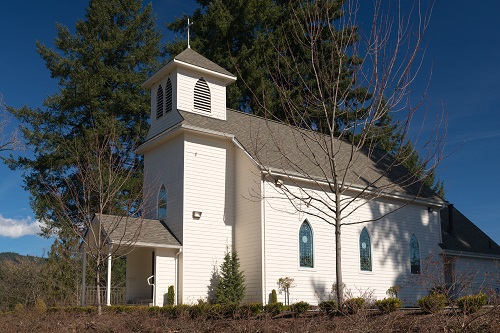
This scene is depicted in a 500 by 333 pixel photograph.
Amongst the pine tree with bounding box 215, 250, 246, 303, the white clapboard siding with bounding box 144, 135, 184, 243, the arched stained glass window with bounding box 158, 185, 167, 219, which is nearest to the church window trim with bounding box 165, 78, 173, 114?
the white clapboard siding with bounding box 144, 135, 184, 243

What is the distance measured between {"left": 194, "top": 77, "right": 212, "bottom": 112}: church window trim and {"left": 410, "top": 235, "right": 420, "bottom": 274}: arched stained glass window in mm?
11647

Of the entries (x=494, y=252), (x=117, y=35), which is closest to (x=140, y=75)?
(x=117, y=35)

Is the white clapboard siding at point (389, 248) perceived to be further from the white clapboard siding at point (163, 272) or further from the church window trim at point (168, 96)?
the church window trim at point (168, 96)

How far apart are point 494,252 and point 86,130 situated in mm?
24975

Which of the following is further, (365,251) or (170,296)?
(365,251)

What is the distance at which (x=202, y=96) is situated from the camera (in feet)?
78.6

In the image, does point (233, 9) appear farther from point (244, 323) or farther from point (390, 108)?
point (244, 323)

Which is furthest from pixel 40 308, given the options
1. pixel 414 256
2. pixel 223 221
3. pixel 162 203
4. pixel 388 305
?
pixel 414 256

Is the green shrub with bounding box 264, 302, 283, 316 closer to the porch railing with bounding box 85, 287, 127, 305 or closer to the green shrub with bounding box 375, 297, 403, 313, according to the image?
the green shrub with bounding box 375, 297, 403, 313

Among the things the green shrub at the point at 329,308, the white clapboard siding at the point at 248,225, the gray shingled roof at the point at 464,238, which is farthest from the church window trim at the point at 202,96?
the gray shingled roof at the point at 464,238

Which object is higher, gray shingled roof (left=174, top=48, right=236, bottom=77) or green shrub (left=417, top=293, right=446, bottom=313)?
gray shingled roof (left=174, top=48, right=236, bottom=77)

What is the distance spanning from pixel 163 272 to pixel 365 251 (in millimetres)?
9163

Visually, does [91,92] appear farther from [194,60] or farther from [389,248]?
[389,248]

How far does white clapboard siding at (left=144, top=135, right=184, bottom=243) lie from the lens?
70.5ft
